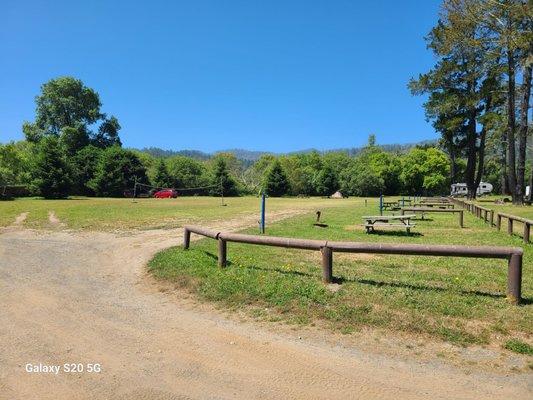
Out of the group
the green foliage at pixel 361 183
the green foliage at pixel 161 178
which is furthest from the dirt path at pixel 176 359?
the green foliage at pixel 361 183

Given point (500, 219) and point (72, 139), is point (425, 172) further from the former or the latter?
point (500, 219)

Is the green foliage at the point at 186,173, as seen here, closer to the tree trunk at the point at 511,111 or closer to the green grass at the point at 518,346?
the tree trunk at the point at 511,111

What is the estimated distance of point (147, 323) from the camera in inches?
206

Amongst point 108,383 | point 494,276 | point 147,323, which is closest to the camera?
point 108,383

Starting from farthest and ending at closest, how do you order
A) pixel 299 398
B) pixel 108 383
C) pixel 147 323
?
pixel 147 323, pixel 108 383, pixel 299 398

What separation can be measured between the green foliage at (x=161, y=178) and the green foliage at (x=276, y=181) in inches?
599

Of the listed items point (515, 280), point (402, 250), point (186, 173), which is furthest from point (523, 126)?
point (186, 173)

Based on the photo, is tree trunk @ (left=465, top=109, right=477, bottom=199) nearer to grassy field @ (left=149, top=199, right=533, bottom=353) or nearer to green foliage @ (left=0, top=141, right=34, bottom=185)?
grassy field @ (left=149, top=199, right=533, bottom=353)

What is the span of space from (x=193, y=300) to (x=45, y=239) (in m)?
8.17

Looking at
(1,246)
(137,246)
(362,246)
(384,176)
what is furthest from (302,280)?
(384,176)

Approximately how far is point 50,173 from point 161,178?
20873mm

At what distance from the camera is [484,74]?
2850cm

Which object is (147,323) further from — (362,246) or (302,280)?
(362,246)

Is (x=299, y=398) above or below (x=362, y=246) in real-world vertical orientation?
below
